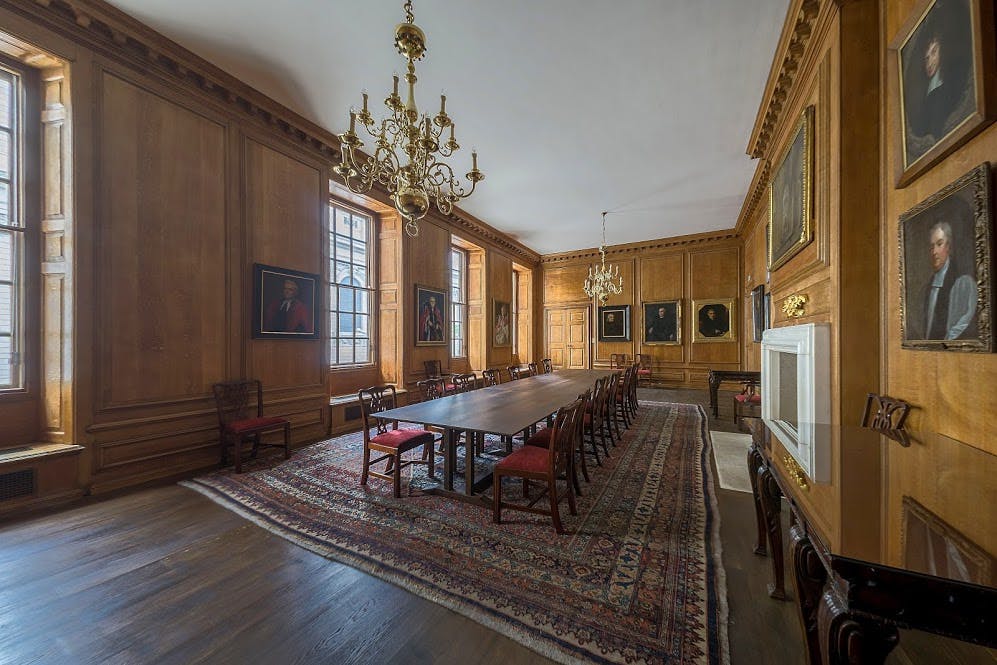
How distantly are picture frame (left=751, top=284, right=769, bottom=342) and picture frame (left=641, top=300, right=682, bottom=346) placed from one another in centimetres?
265

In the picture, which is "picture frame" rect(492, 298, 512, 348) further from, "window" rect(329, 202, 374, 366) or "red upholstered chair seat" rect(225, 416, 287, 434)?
"red upholstered chair seat" rect(225, 416, 287, 434)

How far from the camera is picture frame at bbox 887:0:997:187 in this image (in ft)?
4.55

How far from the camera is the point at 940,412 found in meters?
1.74

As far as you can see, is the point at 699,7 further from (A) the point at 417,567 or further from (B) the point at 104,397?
Result: (B) the point at 104,397

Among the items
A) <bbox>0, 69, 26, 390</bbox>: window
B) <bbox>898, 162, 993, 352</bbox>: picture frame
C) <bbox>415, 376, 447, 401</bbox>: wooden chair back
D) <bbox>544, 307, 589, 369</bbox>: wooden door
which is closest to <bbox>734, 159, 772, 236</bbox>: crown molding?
<bbox>898, 162, 993, 352</bbox>: picture frame

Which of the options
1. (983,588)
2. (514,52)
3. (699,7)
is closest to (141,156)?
(514,52)

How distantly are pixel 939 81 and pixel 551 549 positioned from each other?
9.98 ft

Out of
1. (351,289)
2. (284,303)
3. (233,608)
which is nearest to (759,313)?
(351,289)

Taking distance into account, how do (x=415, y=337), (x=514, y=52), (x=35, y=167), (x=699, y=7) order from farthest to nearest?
1. (x=415, y=337)
2. (x=514, y=52)
3. (x=35, y=167)
4. (x=699, y=7)

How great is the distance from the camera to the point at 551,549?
7.22ft

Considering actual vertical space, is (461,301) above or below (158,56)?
below

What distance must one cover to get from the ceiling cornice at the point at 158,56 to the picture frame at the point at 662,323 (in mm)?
8265

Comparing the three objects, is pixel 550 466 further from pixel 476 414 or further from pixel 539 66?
pixel 539 66

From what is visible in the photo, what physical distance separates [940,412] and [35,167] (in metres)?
6.28
